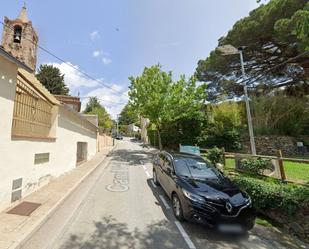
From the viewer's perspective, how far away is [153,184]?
9.02 meters

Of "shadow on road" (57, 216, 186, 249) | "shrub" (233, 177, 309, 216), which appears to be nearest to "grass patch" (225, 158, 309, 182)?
"shrub" (233, 177, 309, 216)

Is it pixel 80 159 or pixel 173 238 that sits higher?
pixel 80 159

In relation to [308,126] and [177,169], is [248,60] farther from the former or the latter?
[177,169]

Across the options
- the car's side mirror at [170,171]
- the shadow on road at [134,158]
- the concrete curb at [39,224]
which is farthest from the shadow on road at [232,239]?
the shadow on road at [134,158]

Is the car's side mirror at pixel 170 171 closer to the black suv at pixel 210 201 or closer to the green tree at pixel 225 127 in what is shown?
the black suv at pixel 210 201

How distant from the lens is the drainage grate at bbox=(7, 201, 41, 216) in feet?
16.1

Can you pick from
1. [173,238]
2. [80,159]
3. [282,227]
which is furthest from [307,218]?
[80,159]

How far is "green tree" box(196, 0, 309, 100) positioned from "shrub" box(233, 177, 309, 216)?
37.0 feet

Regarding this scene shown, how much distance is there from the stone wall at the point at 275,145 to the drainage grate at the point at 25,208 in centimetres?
1882

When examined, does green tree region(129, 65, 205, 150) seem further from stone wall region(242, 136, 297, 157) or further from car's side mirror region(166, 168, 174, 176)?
car's side mirror region(166, 168, 174, 176)

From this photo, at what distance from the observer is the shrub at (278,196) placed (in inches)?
194

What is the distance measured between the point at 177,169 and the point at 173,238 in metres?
2.27

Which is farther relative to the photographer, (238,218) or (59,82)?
(59,82)

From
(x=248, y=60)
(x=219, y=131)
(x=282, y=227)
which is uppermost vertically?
(x=248, y=60)
